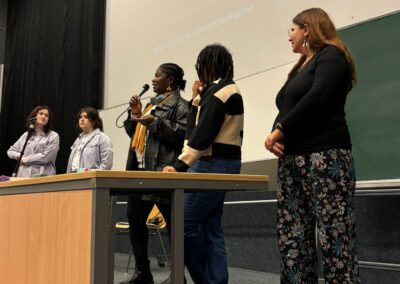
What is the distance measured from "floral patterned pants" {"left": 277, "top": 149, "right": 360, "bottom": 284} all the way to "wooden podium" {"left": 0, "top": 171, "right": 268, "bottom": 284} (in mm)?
186

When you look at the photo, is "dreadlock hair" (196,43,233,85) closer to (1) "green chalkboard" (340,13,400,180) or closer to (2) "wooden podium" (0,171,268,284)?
(2) "wooden podium" (0,171,268,284)

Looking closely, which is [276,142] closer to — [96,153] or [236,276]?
[236,276]

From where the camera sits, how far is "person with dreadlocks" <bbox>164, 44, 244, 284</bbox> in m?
1.74

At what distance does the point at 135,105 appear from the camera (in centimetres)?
239

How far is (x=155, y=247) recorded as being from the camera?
4320mm

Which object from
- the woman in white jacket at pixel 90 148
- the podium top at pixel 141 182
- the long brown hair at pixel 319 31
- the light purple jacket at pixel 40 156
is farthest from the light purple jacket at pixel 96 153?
the long brown hair at pixel 319 31

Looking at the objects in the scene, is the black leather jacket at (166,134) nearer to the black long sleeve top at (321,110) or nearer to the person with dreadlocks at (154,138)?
the person with dreadlocks at (154,138)

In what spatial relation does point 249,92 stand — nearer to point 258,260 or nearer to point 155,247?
point 258,260

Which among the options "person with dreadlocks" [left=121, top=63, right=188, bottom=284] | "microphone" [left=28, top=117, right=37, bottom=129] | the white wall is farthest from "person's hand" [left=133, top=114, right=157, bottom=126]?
"microphone" [left=28, top=117, right=37, bottom=129]

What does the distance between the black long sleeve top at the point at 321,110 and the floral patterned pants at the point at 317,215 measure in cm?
4

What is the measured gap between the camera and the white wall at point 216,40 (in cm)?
317

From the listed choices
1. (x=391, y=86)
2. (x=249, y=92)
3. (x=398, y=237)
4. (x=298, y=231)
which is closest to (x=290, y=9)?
(x=249, y=92)

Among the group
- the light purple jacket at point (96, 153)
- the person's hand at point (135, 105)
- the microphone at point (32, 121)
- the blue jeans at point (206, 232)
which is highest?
the microphone at point (32, 121)

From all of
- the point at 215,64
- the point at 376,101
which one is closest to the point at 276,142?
the point at 215,64
